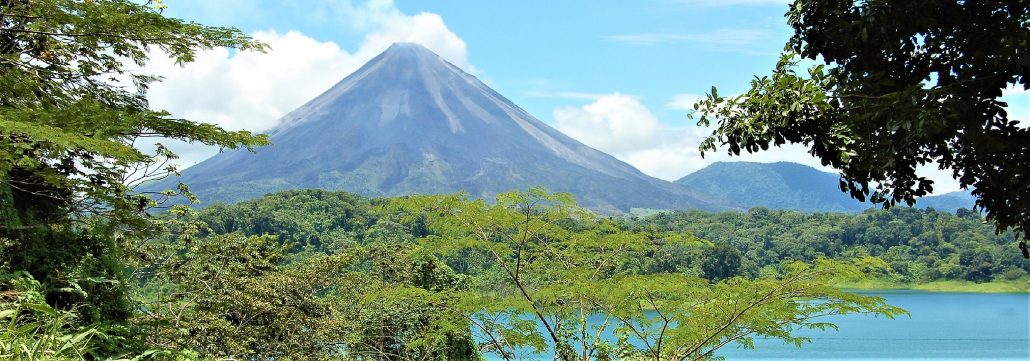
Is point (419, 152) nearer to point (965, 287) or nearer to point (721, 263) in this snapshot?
point (965, 287)

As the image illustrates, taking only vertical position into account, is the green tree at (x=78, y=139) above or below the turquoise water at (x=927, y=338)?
above

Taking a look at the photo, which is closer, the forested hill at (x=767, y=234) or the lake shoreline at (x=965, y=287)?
the forested hill at (x=767, y=234)

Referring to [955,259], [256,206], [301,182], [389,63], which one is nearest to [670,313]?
[256,206]

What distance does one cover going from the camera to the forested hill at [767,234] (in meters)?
38.2

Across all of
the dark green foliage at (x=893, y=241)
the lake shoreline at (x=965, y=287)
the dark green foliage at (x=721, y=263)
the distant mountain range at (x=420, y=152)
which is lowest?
the lake shoreline at (x=965, y=287)

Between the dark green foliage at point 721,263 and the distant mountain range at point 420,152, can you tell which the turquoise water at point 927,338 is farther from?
the distant mountain range at point 420,152

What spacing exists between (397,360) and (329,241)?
22828 mm

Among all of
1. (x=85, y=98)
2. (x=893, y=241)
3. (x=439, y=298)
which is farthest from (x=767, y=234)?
(x=85, y=98)

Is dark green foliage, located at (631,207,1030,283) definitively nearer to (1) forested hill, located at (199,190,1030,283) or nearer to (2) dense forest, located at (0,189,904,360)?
Answer: (1) forested hill, located at (199,190,1030,283)

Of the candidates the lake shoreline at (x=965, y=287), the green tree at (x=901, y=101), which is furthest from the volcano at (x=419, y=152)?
the green tree at (x=901, y=101)

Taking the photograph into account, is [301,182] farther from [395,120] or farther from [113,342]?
[113,342]

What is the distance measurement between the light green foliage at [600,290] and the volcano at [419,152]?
421 ft

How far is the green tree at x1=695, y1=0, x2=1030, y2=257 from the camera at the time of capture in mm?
3268

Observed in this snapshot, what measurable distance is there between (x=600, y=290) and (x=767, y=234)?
192ft
